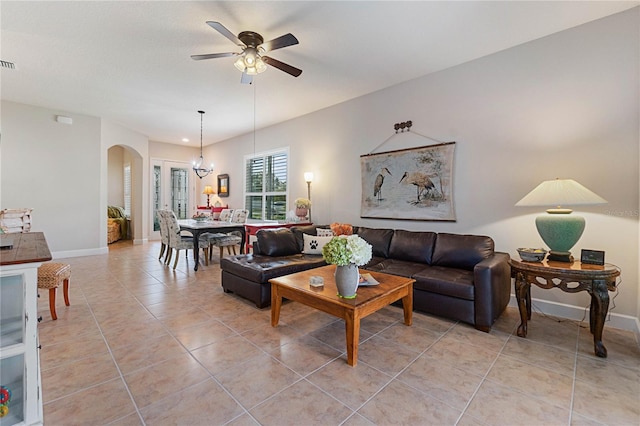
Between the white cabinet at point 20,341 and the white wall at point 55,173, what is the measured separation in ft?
17.7

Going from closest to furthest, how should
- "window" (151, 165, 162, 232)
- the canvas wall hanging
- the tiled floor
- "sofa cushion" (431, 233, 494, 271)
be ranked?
the tiled floor → "sofa cushion" (431, 233, 494, 271) → the canvas wall hanging → "window" (151, 165, 162, 232)

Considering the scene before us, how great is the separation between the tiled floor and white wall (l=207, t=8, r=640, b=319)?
3.19ft

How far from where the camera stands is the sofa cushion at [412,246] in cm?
338

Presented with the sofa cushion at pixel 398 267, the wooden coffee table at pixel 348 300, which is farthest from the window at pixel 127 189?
the sofa cushion at pixel 398 267

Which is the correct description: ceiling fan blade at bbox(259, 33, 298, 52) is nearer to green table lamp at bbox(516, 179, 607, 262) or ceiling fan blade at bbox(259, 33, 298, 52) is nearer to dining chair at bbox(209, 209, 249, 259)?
green table lamp at bbox(516, 179, 607, 262)

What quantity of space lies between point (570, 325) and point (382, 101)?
11.6ft

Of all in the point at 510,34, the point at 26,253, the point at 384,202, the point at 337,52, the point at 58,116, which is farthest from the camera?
the point at 58,116

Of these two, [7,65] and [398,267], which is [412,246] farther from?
[7,65]

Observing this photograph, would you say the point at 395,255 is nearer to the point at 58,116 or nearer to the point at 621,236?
the point at 621,236

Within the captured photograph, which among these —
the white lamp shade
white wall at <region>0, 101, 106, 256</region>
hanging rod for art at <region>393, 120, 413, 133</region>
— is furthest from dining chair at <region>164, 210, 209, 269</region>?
the white lamp shade

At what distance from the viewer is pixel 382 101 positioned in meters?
4.25

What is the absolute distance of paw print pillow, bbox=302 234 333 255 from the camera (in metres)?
3.93

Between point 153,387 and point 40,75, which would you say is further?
point 40,75

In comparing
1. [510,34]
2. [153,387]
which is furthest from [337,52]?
[153,387]
